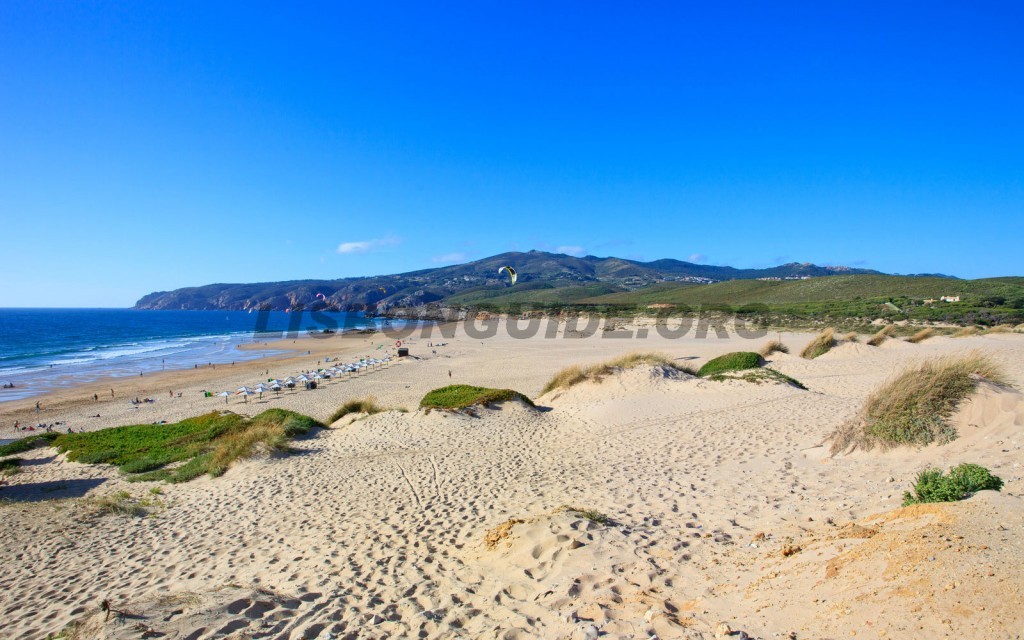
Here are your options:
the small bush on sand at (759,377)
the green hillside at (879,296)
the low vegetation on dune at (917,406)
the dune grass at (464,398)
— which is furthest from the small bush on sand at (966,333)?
the dune grass at (464,398)

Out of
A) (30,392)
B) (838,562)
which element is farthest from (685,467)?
(30,392)

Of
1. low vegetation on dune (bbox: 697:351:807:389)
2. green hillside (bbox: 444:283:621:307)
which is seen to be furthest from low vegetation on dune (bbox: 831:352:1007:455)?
green hillside (bbox: 444:283:621:307)

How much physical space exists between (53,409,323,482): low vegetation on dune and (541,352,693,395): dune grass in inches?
319

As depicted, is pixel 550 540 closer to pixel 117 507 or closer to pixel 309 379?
pixel 117 507

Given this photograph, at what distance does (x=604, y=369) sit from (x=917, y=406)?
10.0 metres

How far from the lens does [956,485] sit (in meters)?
4.92

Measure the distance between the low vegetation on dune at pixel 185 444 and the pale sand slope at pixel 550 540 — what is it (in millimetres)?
567

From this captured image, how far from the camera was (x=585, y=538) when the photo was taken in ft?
18.7

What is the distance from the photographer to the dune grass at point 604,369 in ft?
57.5

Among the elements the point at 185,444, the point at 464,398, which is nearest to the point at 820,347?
the point at 464,398

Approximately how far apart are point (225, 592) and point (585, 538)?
12.1 ft

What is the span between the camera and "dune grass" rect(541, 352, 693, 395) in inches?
690

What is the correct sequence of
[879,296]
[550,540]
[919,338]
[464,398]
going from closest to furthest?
[550,540] → [464,398] → [919,338] → [879,296]

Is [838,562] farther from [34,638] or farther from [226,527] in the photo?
[226,527]
